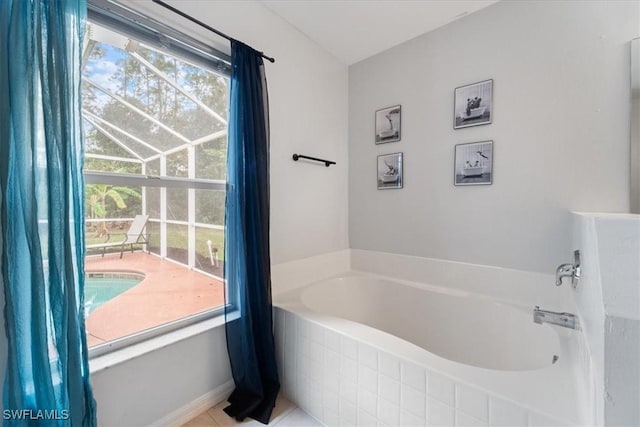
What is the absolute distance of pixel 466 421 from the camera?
953 mm

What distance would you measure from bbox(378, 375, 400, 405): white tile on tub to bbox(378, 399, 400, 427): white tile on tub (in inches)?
0.8

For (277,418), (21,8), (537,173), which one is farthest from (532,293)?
(21,8)

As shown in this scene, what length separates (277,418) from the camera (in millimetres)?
1412

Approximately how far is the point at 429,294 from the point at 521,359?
0.59 meters

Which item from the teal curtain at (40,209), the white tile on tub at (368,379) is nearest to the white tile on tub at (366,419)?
the white tile on tub at (368,379)

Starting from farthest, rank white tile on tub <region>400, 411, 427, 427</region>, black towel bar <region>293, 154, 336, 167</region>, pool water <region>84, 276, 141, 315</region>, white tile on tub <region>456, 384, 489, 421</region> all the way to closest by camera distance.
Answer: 1. black towel bar <region>293, 154, 336, 167</region>
2. pool water <region>84, 276, 141, 315</region>
3. white tile on tub <region>400, 411, 427, 427</region>
4. white tile on tub <region>456, 384, 489, 421</region>

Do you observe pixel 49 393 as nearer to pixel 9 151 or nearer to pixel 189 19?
pixel 9 151

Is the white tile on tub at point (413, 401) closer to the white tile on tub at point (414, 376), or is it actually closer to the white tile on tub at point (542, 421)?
the white tile on tub at point (414, 376)

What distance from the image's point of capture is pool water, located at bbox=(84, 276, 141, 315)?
1163 millimetres

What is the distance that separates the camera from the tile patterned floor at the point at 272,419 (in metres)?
1.37

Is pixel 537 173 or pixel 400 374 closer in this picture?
pixel 400 374

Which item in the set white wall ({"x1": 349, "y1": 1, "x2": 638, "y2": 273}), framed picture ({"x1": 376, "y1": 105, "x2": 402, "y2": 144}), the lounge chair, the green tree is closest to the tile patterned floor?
the lounge chair

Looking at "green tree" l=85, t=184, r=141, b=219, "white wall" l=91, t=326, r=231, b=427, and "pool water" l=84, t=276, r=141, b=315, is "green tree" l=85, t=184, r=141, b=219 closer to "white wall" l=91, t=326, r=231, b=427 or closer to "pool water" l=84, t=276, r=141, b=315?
"pool water" l=84, t=276, r=141, b=315

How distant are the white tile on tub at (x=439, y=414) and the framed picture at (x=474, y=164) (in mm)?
1371
